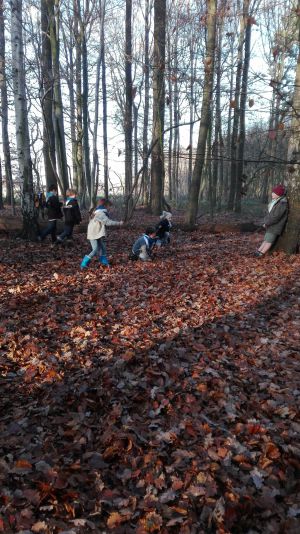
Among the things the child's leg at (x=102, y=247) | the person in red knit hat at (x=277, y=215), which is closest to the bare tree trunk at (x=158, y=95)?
the person in red knit hat at (x=277, y=215)

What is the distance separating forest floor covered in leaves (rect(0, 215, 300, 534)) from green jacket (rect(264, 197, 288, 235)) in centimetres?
221

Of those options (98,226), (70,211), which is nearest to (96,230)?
(98,226)

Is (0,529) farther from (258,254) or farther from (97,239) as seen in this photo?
(258,254)

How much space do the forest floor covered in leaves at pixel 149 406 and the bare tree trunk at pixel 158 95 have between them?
889cm

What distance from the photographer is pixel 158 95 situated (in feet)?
52.1

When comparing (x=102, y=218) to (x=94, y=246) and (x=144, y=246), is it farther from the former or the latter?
(x=144, y=246)

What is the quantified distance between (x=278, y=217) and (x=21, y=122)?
25.1 feet

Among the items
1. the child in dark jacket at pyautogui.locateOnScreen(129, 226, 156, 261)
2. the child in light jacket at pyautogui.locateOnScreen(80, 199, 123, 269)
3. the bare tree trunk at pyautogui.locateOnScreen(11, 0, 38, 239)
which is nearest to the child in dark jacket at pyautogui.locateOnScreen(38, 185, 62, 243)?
the bare tree trunk at pyautogui.locateOnScreen(11, 0, 38, 239)

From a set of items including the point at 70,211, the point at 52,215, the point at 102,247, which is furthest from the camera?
the point at 52,215

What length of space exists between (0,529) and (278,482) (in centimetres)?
230

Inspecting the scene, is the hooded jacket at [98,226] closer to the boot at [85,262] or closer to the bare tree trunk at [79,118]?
the boot at [85,262]

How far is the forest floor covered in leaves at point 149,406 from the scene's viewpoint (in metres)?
2.84

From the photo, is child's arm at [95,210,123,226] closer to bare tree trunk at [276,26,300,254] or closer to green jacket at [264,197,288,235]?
green jacket at [264,197,288,235]

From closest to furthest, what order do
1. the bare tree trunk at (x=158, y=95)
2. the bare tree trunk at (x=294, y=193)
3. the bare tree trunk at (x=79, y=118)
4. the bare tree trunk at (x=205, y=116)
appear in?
the bare tree trunk at (x=294, y=193) < the bare tree trunk at (x=205, y=116) < the bare tree trunk at (x=158, y=95) < the bare tree trunk at (x=79, y=118)
